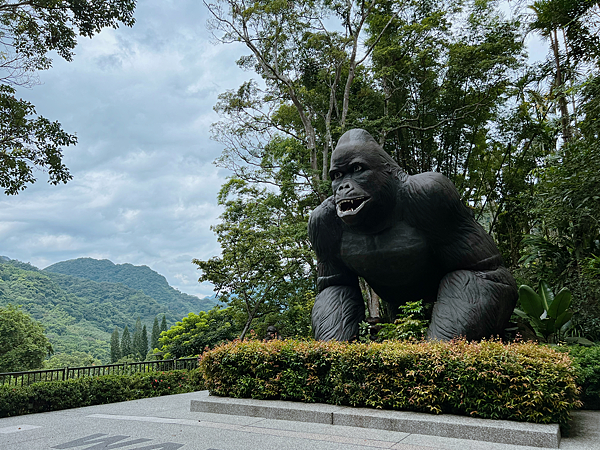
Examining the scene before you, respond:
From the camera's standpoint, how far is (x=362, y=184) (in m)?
4.89

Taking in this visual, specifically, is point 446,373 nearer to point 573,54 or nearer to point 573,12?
point 573,12

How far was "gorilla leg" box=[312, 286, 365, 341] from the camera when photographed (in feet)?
17.1

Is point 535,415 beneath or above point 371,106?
beneath

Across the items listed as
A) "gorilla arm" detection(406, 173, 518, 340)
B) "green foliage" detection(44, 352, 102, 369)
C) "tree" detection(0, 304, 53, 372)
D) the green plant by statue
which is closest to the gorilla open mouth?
"gorilla arm" detection(406, 173, 518, 340)

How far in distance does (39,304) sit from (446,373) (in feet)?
166

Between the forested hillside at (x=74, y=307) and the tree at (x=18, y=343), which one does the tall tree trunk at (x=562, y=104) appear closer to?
the tree at (x=18, y=343)

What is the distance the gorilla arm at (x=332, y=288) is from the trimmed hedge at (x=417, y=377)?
2.10 feet

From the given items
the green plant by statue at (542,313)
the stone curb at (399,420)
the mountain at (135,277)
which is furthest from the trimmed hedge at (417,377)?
the mountain at (135,277)

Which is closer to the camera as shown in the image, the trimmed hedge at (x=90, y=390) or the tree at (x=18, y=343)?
the trimmed hedge at (x=90, y=390)

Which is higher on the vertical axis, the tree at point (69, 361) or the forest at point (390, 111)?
the forest at point (390, 111)

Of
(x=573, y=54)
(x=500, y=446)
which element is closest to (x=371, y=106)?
(x=573, y=54)

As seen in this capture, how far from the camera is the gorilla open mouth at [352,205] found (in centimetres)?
480

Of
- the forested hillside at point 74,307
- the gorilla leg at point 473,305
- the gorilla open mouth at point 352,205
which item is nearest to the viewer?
the gorilla leg at point 473,305

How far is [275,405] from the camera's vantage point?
4.29m
